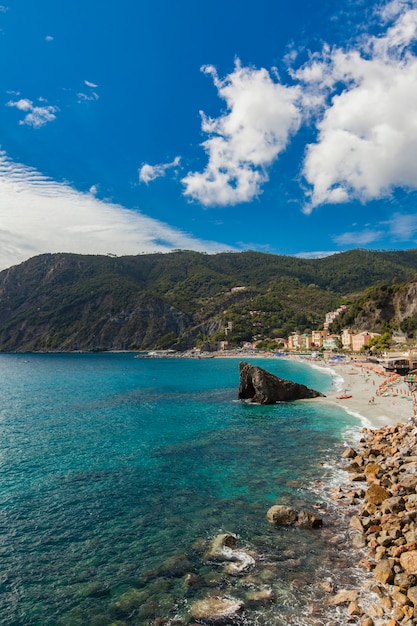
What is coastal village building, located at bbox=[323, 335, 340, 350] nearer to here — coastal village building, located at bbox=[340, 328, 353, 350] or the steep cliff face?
coastal village building, located at bbox=[340, 328, 353, 350]

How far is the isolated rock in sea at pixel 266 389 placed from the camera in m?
47.0

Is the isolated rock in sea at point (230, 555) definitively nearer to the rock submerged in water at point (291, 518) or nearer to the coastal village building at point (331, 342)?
the rock submerged in water at point (291, 518)

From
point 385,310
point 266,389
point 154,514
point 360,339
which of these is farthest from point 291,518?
point 385,310

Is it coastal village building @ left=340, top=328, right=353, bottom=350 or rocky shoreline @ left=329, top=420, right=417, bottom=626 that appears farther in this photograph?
coastal village building @ left=340, top=328, right=353, bottom=350

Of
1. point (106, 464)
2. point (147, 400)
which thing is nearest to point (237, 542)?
point (106, 464)

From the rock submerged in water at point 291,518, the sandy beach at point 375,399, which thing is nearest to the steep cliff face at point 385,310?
the sandy beach at point 375,399

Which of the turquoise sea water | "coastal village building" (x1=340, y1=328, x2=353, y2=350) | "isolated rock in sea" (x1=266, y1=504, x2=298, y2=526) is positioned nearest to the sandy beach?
the turquoise sea water

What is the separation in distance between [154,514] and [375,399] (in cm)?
3756

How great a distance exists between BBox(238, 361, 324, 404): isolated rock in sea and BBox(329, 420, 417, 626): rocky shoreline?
878 inches

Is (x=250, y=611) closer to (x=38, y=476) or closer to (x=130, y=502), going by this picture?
(x=130, y=502)

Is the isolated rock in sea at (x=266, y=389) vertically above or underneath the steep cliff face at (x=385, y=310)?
underneath

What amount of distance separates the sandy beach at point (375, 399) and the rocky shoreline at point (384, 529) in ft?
37.8

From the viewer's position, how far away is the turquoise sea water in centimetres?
1115

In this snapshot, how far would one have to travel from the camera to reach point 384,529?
1415 cm
